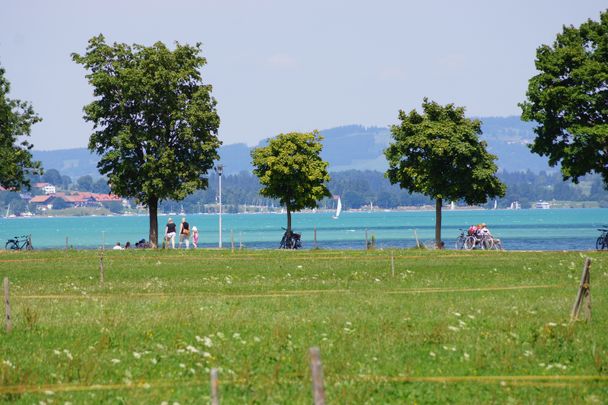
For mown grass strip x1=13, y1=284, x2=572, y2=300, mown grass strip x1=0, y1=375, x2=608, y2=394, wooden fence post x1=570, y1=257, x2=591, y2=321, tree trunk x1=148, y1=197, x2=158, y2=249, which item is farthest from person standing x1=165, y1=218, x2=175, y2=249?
mown grass strip x1=0, y1=375, x2=608, y2=394

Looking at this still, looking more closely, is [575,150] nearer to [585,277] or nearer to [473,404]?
[585,277]

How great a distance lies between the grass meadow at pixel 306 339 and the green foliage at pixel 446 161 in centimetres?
3239

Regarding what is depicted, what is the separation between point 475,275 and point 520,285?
197 inches

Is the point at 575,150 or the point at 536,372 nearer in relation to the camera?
the point at 536,372

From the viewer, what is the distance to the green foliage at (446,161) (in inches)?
2827

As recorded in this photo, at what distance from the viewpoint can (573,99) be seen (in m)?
64.0

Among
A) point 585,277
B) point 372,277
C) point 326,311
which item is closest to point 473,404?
point 585,277

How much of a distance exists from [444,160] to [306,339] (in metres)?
51.5

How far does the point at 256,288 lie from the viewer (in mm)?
35156

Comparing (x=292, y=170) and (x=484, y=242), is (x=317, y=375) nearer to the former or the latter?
(x=484, y=242)

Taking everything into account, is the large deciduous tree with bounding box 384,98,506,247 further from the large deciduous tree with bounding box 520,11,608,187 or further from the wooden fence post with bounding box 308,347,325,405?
the wooden fence post with bounding box 308,347,325,405

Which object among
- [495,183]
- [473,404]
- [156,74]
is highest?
[156,74]

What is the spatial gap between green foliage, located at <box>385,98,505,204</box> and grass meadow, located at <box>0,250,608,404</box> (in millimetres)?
32386

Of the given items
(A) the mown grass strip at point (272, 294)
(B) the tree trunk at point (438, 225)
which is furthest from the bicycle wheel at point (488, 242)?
(A) the mown grass strip at point (272, 294)
